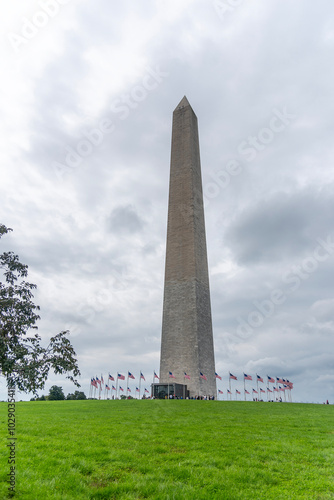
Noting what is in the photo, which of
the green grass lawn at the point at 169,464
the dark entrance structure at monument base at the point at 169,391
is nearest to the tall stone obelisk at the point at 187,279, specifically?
the dark entrance structure at monument base at the point at 169,391

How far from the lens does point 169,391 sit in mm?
39312

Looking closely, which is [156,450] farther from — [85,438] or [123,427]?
[123,427]

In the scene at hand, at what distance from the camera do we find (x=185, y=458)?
9.12 meters

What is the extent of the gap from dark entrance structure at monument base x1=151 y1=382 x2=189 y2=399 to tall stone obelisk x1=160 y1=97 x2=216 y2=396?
122cm

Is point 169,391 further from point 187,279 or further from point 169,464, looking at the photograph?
point 169,464

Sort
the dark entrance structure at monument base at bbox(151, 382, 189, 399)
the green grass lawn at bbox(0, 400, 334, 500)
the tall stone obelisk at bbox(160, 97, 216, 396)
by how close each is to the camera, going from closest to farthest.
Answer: the green grass lawn at bbox(0, 400, 334, 500) → the dark entrance structure at monument base at bbox(151, 382, 189, 399) → the tall stone obelisk at bbox(160, 97, 216, 396)

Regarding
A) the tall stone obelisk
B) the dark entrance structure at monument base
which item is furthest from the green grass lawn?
the tall stone obelisk

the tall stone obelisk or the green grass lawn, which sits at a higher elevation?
the tall stone obelisk

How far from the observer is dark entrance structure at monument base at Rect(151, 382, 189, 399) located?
3919cm

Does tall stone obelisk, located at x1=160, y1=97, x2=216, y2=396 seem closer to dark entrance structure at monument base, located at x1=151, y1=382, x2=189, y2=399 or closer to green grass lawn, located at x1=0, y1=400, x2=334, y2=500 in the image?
dark entrance structure at monument base, located at x1=151, y1=382, x2=189, y2=399

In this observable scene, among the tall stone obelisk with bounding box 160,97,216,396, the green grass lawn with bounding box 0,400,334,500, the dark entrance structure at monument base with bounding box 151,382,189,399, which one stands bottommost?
the dark entrance structure at monument base with bounding box 151,382,189,399

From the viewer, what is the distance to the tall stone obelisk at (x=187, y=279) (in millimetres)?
42938

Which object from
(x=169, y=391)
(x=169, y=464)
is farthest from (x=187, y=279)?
(x=169, y=464)

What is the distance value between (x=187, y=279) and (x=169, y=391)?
1366 cm
